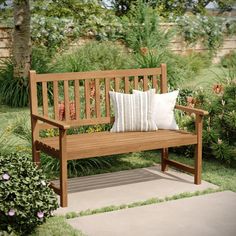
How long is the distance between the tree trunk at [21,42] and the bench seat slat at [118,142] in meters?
5.12

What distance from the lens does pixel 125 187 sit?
211 inches

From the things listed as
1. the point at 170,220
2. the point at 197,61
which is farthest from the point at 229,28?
the point at 170,220

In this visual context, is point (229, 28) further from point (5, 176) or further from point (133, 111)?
point (5, 176)

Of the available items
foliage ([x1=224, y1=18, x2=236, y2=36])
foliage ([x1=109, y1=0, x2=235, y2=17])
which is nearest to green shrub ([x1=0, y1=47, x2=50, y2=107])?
foliage ([x1=109, y1=0, x2=235, y2=17])

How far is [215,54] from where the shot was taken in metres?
16.9

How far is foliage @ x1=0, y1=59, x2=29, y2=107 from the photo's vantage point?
10.1 metres

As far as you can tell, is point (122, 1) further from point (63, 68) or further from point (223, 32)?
point (63, 68)

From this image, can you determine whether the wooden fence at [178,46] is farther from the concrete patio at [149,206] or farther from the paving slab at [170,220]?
the paving slab at [170,220]

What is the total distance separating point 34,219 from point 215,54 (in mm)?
13610

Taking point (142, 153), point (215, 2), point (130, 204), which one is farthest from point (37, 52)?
point (215, 2)

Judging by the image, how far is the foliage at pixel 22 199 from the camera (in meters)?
3.98

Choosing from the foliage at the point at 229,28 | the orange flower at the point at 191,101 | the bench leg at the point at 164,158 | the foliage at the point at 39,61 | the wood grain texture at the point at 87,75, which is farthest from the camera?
the foliage at the point at 229,28

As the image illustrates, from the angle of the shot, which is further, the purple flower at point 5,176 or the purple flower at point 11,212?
the purple flower at point 5,176

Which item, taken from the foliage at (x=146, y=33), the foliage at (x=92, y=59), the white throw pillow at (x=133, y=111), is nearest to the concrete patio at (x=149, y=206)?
the white throw pillow at (x=133, y=111)
